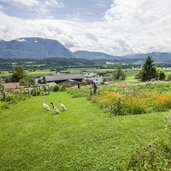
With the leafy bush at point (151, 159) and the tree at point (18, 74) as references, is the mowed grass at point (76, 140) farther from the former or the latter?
the tree at point (18, 74)

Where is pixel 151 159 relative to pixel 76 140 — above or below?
above

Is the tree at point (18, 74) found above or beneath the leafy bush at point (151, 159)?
beneath

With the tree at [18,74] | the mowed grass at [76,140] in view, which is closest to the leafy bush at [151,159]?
the mowed grass at [76,140]

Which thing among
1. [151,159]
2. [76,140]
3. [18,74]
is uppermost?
[151,159]

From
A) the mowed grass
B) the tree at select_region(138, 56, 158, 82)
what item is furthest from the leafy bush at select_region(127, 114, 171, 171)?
the tree at select_region(138, 56, 158, 82)

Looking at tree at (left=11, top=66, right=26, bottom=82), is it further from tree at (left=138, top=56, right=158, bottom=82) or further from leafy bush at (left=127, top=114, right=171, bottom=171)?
leafy bush at (left=127, top=114, right=171, bottom=171)

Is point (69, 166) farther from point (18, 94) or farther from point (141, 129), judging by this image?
point (18, 94)

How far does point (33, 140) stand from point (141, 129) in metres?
5.23

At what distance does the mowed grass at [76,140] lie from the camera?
728cm

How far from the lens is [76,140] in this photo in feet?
30.2

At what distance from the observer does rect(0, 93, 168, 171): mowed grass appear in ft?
23.9

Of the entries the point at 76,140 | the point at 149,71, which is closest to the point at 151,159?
the point at 76,140

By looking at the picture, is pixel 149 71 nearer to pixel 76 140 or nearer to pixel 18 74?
pixel 18 74

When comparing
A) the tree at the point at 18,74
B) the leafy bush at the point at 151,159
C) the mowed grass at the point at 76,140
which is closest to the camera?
the leafy bush at the point at 151,159
